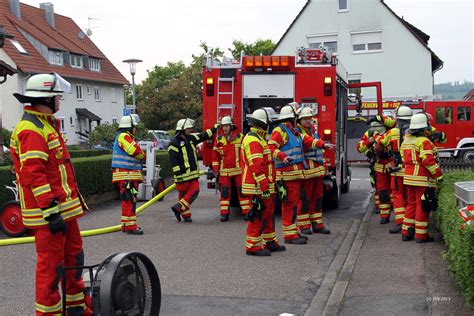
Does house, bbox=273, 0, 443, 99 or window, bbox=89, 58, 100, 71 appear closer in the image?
house, bbox=273, 0, 443, 99

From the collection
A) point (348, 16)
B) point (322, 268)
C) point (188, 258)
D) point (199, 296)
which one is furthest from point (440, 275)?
point (348, 16)

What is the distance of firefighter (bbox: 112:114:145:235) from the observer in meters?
10.1

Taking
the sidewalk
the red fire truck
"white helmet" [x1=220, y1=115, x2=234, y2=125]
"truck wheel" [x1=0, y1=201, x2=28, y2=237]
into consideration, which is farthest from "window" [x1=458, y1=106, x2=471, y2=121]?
"truck wheel" [x1=0, y1=201, x2=28, y2=237]

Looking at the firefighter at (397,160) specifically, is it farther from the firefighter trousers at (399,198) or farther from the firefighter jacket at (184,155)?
the firefighter jacket at (184,155)

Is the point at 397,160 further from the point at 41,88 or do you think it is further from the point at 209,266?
the point at 41,88

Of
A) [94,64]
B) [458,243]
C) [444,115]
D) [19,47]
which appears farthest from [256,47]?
[458,243]

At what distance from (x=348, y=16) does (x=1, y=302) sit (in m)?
33.8

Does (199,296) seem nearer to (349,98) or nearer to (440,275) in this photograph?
(440,275)

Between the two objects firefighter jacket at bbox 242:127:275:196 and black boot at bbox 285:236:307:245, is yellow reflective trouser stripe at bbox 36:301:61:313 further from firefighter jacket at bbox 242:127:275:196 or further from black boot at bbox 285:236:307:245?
black boot at bbox 285:236:307:245

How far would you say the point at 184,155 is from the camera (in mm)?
11320

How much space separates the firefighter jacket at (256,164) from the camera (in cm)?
817

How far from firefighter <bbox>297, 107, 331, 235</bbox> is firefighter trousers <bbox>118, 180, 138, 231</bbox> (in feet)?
8.48

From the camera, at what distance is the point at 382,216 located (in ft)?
36.0

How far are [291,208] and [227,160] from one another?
274 cm
